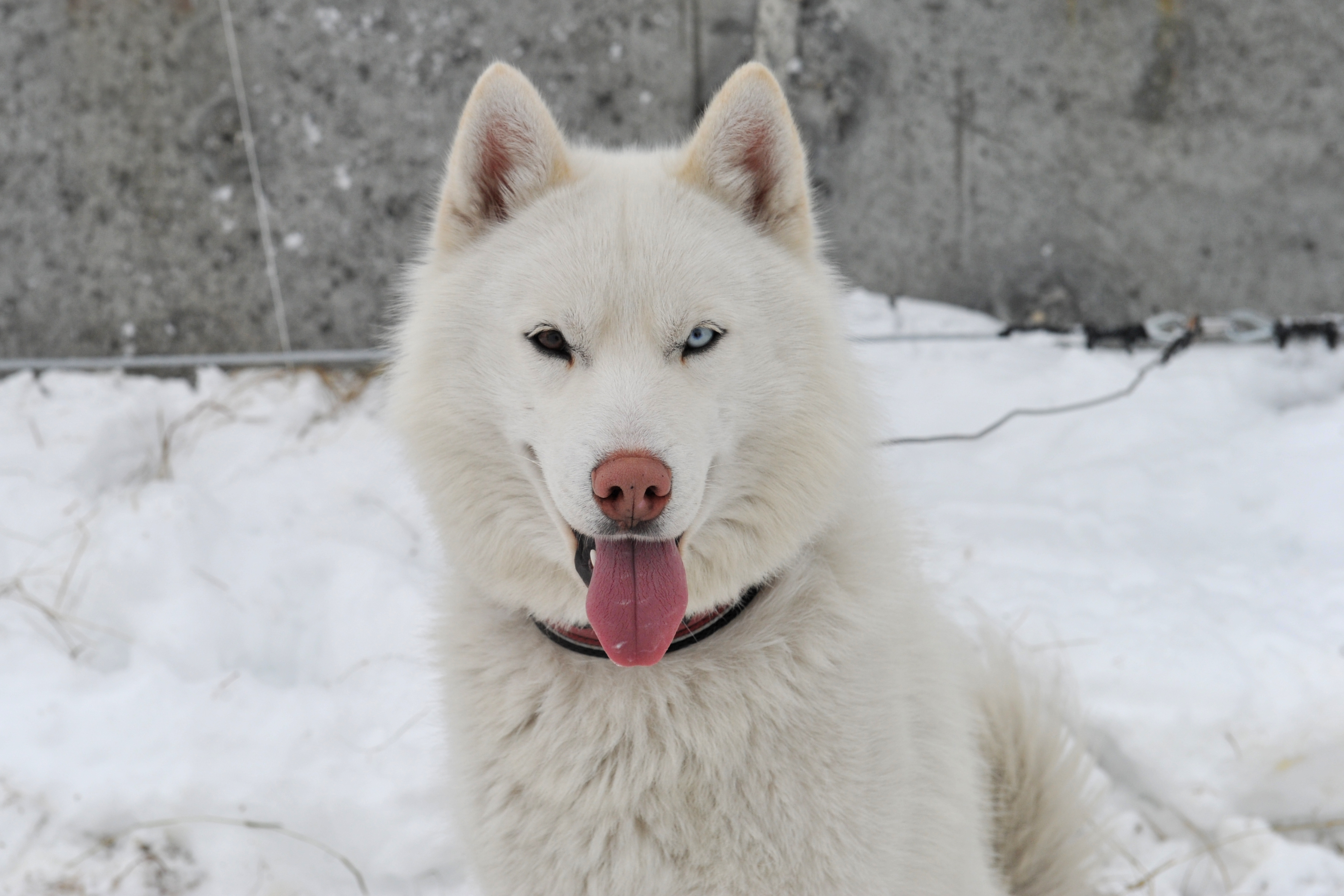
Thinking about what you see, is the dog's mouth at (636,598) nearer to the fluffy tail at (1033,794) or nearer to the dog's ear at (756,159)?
the dog's ear at (756,159)

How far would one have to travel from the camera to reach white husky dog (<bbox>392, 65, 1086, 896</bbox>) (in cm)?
158

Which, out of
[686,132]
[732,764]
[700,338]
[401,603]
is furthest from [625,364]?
[686,132]

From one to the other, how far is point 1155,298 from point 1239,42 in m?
1.20

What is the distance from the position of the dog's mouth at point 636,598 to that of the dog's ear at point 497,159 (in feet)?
2.56

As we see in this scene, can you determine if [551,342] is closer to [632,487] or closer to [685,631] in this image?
[632,487]

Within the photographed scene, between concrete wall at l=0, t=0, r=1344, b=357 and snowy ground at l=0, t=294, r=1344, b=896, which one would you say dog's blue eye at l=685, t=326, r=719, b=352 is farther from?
concrete wall at l=0, t=0, r=1344, b=357

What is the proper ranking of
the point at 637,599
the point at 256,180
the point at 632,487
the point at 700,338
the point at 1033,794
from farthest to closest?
the point at 256,180, the point at 1033,794, the point at 700,338, the point at 637,599, the point at 632,487

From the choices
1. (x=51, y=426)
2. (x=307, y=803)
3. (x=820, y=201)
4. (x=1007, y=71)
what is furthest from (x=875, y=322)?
(x=51, y=426)

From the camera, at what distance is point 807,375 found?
179cm

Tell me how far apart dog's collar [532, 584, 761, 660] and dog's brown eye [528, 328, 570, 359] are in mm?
541

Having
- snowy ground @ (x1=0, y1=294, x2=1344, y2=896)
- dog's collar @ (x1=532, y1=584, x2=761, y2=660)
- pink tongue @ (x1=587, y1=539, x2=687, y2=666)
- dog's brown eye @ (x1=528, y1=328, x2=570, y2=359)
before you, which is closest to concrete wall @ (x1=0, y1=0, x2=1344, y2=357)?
snowy ground @ (x1=0, y1=294, x2=1344, y2=896)

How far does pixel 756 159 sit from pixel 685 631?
992 millimetres

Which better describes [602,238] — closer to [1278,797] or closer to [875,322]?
[1278,797]

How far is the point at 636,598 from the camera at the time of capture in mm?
1567
